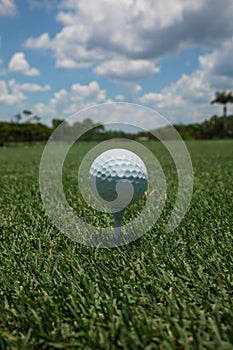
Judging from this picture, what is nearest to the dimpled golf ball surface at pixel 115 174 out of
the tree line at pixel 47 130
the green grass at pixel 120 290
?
the green grass at pixel 120 290

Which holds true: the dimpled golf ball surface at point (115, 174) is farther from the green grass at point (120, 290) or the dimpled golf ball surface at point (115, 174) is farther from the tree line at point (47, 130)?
the tree line at point (47, 130)

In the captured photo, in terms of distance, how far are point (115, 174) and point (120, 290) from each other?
0.79 metres

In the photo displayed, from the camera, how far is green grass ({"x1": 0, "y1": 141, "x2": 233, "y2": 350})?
1164 millimetres

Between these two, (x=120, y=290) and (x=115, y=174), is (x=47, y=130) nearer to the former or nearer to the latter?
(x=115, y=174)

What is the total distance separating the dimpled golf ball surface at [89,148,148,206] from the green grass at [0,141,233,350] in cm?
34

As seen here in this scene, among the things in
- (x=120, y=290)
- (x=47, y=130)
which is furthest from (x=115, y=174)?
(x=47, y=130)

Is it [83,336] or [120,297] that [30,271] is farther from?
[83,336]

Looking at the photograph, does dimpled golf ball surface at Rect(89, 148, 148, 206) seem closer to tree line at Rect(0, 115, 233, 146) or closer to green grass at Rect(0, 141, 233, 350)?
green grass at Rect(0, 141, 233, 350)

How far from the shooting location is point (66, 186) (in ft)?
16.0

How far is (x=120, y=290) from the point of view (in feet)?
5.04

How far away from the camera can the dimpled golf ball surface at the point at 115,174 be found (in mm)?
2162

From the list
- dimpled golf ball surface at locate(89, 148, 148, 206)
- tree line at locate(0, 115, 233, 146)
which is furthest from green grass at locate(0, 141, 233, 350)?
tree line at locate(0, 115, 233, 146)

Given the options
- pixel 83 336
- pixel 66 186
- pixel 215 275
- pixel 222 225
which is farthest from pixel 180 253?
pixel 66 186

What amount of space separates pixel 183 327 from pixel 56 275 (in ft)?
2.31
